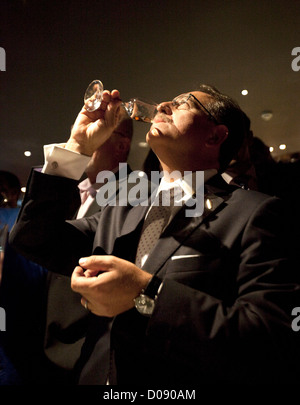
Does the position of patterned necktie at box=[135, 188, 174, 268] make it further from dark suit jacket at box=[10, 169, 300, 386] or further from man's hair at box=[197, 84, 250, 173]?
man's hair at box=[197, 84, 250, 173]

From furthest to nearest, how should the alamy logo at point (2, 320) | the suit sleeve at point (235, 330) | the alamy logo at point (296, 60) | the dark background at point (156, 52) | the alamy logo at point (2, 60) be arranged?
the alamy logo at point (2, 60) → the alamy logo at point (296, 60) → the dark background at point (156, 52) → the alamy logo at point (2, 320) → the suit sleeve at point (235, 330)

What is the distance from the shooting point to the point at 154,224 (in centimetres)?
106

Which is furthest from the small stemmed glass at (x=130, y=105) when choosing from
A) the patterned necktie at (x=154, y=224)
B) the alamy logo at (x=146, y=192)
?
the patterned necktie at (x=154, y=224)

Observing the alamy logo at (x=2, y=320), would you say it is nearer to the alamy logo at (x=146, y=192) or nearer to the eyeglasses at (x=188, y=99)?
the alamy logo at (x=146, y=192)

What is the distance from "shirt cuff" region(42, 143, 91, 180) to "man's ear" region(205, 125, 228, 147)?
0.52m

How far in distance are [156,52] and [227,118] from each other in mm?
995

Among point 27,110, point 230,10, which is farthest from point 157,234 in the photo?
point 27,110

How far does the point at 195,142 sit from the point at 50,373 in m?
1.18

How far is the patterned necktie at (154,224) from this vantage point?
3.29 feet

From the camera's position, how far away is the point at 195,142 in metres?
1.18

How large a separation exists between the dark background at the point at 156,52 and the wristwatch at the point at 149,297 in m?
1.39

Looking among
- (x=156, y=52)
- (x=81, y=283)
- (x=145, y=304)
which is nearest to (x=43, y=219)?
(x=81, y=283)

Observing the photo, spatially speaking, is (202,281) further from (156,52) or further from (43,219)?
(156,52)

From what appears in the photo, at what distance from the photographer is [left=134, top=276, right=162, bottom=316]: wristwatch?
2.55 ft
